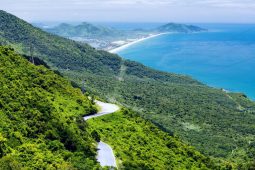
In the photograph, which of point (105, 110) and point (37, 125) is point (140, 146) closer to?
point (105, 110)

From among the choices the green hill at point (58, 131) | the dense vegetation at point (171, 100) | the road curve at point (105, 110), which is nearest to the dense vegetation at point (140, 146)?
the green hill at point (58, 131)

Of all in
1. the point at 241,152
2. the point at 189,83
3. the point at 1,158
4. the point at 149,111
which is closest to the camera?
the point at 1,158

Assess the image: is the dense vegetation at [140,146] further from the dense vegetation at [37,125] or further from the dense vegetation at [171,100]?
the dense vegetation at [171,100]

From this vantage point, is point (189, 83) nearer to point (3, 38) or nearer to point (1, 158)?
point (3, 38)

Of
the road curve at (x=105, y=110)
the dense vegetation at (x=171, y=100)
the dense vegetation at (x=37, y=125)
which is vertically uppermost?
the dense vegetation at (x=37, y=125)

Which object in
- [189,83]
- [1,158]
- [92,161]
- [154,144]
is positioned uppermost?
[1,158]

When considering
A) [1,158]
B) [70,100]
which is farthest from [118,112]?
[1,158]
